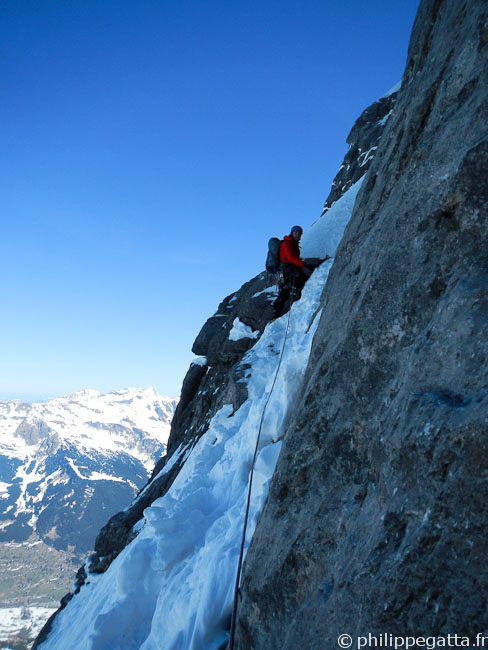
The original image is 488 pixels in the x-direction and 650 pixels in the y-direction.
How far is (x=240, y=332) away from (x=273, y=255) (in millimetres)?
4274

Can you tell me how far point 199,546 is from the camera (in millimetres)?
6797

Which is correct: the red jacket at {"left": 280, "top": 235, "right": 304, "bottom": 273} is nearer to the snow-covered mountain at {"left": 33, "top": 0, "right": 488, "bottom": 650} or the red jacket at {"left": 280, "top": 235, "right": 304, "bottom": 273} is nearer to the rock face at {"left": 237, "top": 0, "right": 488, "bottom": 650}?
the snow-covered mountain at {"left": 33, "top": 0, "right": 488, "bottom": 650}

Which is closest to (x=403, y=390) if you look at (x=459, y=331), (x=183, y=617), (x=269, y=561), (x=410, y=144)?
(x=459, y=331)

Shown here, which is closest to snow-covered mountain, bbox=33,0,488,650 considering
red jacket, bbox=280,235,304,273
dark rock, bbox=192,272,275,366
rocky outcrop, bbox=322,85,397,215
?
red jacket, bbox=280,235,304,273

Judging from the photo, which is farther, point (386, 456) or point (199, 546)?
point (199, 546)

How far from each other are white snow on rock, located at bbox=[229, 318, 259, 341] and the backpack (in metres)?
3.09

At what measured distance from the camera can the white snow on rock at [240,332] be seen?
619 inches

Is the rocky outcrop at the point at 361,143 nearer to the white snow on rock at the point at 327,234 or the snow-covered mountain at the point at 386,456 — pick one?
the white snow on rock at the point at 327,234

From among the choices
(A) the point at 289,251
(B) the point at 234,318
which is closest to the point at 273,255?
(A) the point at 289,251

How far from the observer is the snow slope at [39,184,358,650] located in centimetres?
517

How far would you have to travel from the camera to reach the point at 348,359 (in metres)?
4.27

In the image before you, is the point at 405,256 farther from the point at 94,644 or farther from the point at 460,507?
the point at 94,644

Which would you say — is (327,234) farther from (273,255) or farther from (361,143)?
(361,143)

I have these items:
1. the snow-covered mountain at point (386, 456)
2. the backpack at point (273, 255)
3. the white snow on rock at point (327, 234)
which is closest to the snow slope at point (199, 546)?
the snow-covered mountain at point (386, 456)
